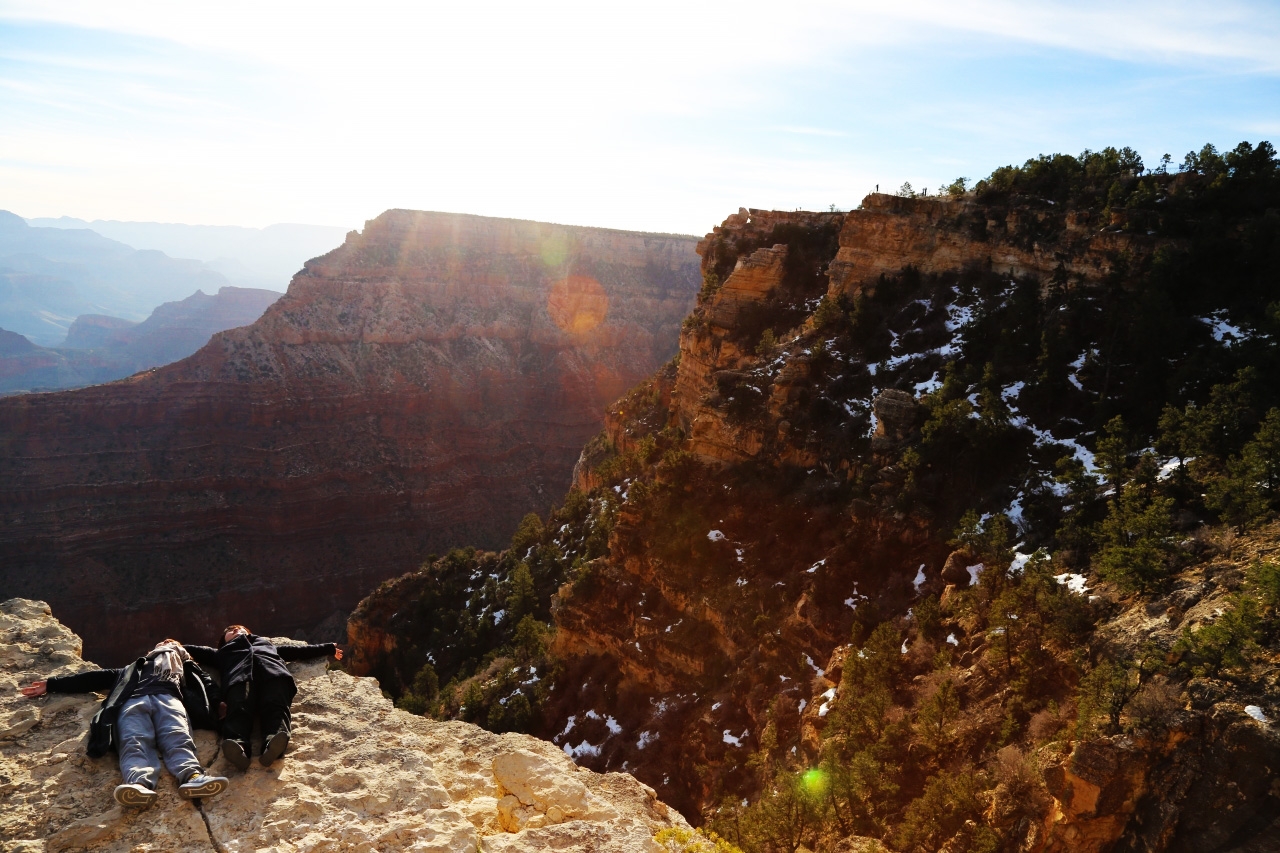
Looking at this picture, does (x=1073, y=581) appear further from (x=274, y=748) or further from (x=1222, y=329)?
(x=274, y=748)

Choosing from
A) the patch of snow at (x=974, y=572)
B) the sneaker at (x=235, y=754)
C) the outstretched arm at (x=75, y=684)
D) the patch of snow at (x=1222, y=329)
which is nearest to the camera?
the sneaker at (x=235, y=754)

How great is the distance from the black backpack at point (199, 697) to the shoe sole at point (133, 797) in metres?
1.13

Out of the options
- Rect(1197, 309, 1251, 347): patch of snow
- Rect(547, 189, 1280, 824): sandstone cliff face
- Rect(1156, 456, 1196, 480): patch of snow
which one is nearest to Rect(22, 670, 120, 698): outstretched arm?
Rect(547, 189, 1280, 824): sandstone cliff face

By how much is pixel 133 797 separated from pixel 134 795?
2cm

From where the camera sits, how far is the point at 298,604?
63094 mm

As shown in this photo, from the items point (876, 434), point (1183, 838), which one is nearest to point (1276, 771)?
point (1183, 838)

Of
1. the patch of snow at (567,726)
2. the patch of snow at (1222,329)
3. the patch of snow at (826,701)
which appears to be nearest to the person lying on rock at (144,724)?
the patch of snow at (826,701)

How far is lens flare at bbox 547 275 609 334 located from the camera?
103m

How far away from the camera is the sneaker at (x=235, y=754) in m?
6.89

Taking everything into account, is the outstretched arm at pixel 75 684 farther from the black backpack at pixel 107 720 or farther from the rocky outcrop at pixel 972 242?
the rocky outcrop at pixel 972 242

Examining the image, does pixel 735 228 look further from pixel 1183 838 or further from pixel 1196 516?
pixel 1183 838

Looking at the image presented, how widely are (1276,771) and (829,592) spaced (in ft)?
42.4

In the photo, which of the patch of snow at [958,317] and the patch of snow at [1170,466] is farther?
the patch of snow at [958,317]

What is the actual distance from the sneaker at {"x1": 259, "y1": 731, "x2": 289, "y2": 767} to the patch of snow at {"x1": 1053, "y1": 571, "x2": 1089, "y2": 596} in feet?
49.2
